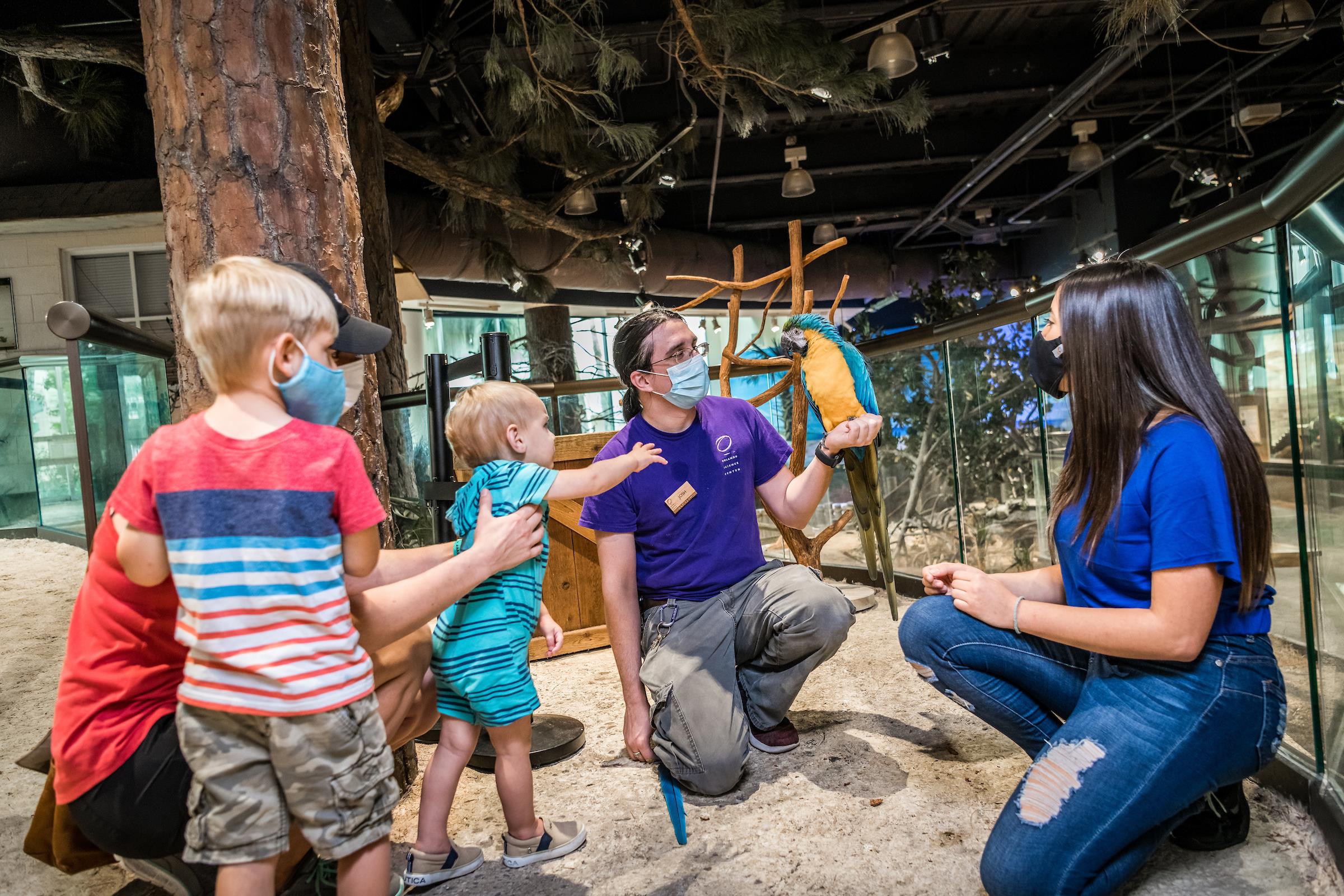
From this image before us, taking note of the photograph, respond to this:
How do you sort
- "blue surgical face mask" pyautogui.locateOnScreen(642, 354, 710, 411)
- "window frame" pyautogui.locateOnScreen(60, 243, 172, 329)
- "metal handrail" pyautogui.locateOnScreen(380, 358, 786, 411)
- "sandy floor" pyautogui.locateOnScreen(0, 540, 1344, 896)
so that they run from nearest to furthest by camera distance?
"sandy floor" pyautogui.locateOnScreen(0, 540, 1344, 896), "blue surgical face mask" pyautogui.locateOnScreen(642, 354, 710, 411), "metal handrail" pyautogui.locateOnScreen(380, 358, 786, 411), "window frame" pyautogui.locateOnScreen(60, 243, 172, 329)

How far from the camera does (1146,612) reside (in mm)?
1372

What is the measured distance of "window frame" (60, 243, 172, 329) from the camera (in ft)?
17.9

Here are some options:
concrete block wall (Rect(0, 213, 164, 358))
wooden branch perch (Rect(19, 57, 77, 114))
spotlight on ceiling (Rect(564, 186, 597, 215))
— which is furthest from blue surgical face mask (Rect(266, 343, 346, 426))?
concrete block wall (Rect(0, 213, 164, 358))

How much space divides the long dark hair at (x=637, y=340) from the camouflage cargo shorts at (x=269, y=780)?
1.25 metres

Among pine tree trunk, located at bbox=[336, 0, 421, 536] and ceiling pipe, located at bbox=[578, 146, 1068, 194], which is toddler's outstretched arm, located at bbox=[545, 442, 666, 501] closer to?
pine tree trunk, located at bbox=[336, 0, 421, 536]

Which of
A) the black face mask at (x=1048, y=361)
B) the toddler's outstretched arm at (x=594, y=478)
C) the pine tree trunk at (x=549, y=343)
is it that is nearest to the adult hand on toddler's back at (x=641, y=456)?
the toddler's outstretched arm at (x=594, y=478)

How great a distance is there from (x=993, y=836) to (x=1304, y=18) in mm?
5301

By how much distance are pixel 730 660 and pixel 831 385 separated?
0.75 meters

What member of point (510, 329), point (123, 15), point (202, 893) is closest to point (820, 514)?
point (202, 893)

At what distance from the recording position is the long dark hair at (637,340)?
2199 millimetres

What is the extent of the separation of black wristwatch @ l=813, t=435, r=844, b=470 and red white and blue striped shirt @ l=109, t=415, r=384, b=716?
1.24m

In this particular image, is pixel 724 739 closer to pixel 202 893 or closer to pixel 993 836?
pixel 993 836

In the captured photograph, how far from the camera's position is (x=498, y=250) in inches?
227

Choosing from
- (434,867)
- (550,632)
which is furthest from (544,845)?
(550,632)
